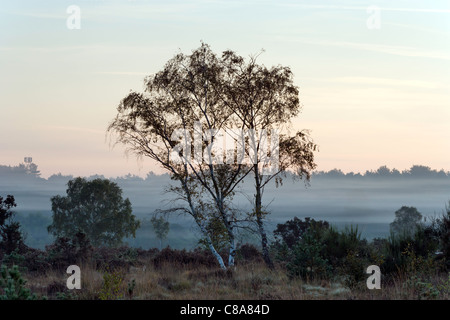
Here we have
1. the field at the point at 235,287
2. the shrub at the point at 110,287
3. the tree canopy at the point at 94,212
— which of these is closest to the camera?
the shrub at the point at 110,287

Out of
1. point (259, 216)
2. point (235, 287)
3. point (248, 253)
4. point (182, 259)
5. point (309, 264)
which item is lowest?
point (248, 253)

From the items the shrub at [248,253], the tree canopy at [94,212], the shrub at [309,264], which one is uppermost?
the tree canopy at [94,212]

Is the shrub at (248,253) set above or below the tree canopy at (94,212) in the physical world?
below

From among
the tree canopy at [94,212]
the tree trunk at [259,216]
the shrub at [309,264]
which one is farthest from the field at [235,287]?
the tree canopy at [94,212]

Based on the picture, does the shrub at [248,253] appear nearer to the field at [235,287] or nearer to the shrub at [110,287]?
the field at [235,287]

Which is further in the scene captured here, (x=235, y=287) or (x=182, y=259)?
(x=182, y=259)

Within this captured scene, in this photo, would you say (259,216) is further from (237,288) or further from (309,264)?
(237,288)

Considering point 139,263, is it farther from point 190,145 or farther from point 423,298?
point 423,298

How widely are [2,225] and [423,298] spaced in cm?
2521

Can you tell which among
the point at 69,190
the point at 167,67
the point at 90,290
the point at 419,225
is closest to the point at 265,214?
the point at 419,225

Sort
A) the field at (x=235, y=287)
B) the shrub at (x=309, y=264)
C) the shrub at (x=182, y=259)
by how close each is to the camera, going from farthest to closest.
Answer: the shrub at (x=182, y=259)
the shrub at (x=309, y=264)
the field at (x=235, y=287)

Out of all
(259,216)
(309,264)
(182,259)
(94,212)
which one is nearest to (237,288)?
(309,264)

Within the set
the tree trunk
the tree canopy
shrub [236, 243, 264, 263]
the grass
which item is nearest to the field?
the grass

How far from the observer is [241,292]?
18484 millimetres
